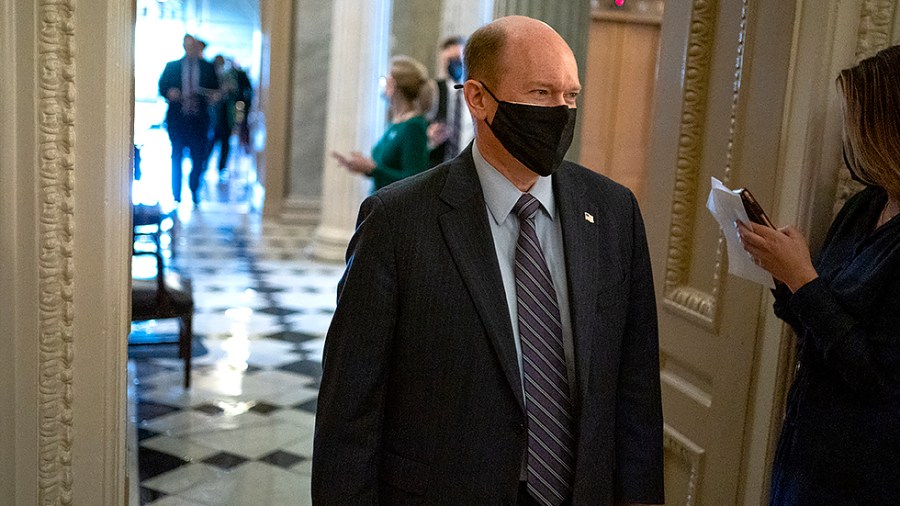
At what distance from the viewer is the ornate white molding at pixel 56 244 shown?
6.76ft

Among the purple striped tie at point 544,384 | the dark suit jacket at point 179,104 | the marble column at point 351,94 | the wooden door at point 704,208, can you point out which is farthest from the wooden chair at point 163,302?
the dark suit jacket at point 179,104

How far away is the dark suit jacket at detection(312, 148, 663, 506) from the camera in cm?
177

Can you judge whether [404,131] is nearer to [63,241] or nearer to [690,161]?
[690,161]

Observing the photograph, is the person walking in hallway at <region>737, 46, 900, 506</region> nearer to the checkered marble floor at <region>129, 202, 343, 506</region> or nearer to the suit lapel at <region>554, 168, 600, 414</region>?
the suit lapel at <region>554, 168, 600, 414</region>

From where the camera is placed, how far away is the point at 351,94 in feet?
32.7

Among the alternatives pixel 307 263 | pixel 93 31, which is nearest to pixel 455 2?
pixel 307 263

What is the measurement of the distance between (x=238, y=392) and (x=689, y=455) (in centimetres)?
317

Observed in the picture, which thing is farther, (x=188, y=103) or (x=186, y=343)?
(x=188, y=103)

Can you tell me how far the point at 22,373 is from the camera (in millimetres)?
2141

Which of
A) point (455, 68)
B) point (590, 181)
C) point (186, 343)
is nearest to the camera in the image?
point (590, 181)

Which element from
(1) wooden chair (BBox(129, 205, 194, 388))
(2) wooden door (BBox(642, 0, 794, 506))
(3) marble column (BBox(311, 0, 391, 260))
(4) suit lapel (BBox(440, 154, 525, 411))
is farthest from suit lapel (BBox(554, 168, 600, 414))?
(3) marble column (BBox(311, 0, 391, 260))

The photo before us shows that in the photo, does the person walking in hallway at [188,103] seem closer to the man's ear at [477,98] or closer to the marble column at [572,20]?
the marble column at [572,20]

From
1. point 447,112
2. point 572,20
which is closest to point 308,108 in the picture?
point 447,112

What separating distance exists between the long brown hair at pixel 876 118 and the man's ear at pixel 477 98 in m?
0.76
